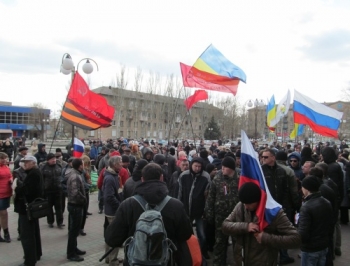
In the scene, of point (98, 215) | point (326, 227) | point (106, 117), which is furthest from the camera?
point (106, 117)

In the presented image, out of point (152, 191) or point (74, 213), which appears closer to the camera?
point (152, 191)

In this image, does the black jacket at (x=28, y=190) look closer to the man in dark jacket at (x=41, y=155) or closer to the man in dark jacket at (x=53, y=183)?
the man in dark jacket at (x=53, y=183)

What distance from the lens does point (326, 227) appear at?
405cm

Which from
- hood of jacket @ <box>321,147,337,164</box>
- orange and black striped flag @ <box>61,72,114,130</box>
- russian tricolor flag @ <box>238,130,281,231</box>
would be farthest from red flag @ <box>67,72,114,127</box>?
russian tricolor flag @ <box>238,130,281,231</box>

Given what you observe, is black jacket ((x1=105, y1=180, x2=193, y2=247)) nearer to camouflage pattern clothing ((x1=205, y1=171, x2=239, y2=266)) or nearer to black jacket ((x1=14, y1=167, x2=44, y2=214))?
camouflage pattern clothing ((x1=205, y1=171, x2=239, y2=266))

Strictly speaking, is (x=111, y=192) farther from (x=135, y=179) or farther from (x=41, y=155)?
(x=41, y=155)

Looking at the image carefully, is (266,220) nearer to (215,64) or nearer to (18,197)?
(18,197)

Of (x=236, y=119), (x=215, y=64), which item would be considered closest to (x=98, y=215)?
(x=215, y=64)

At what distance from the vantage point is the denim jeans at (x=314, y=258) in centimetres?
413

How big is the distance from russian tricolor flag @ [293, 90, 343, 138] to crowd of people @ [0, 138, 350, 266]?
2425 mm

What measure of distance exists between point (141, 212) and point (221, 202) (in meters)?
2.58

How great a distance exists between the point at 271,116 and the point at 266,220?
727 inches

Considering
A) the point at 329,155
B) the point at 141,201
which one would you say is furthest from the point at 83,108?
the point at 141,201

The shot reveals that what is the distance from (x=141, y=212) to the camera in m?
3.03
